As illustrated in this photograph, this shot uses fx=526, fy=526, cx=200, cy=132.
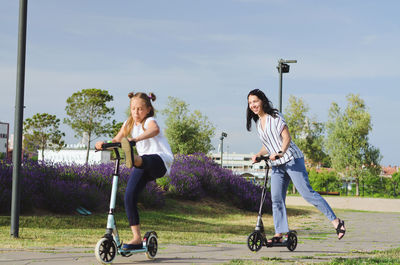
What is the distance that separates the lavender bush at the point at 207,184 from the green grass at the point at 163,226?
0.42 metres

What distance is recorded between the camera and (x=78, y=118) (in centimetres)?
4712

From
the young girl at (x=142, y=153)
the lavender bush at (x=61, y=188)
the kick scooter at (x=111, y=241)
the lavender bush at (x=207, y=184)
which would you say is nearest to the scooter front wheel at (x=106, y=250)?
the kick scooter at (x=111, y=241)

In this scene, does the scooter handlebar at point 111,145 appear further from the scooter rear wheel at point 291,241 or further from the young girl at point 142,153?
the scooter rear wheel at point 291,241

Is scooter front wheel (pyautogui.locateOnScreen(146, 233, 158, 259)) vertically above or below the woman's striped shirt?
below

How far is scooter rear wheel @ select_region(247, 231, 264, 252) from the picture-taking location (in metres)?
6.19

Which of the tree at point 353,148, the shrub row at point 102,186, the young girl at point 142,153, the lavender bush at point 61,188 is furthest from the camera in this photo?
the tree at point 353,148

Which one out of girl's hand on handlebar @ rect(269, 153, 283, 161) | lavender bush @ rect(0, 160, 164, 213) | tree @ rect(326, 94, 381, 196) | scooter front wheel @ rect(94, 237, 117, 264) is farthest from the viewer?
tree @ rect(326, 94, 381, 196)

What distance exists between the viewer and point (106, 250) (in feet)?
16.0

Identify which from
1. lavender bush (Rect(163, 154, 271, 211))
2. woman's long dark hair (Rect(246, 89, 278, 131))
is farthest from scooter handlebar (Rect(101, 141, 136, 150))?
lavender bush (Rect(163, 154, 271, 211))

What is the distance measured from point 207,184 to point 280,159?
33.5 feet

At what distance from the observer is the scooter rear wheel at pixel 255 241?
6.19 m

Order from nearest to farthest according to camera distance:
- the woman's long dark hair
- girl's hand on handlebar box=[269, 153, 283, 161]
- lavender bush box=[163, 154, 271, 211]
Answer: girl's hand on handlebar box=[269, 153, 283, 161]
the woman's long dark hair
lavender bush box=[163, 154, 271, 211]

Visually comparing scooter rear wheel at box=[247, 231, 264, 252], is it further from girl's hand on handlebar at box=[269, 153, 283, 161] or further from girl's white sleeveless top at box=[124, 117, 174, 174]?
girl's white sleeveless top at box=[124, 117, 174, 174]

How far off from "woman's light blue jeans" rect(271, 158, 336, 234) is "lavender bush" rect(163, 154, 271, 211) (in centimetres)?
878
